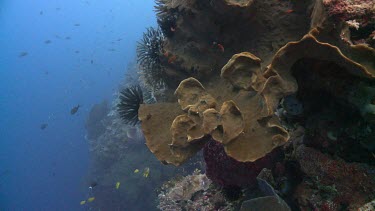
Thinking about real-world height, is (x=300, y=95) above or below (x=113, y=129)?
above

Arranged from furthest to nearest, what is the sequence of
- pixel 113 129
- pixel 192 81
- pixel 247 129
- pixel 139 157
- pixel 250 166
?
pixel 113 129, pixel 139 157, pixel 250 166, pixel 192 81, pixel 247 129

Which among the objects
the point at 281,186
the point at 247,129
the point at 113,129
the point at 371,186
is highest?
the point at 247,129

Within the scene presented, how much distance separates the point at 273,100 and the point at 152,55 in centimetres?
296

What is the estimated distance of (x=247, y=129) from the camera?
3.21 metres

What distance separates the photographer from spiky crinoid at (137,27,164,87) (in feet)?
16.8

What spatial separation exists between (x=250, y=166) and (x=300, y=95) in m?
1.36

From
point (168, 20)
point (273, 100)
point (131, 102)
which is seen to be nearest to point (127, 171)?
point (131, 102)

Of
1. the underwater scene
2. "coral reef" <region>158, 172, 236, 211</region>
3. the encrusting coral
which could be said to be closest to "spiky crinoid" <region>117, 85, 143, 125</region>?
the underwater scene

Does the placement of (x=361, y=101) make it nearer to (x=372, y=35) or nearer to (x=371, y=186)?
(x=372, y=35)

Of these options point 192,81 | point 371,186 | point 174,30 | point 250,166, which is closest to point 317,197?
point 371,186

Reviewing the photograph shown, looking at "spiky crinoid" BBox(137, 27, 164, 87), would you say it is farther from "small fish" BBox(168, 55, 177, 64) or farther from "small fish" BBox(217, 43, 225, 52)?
"small fish" BBox(217, 43, 225, 52)

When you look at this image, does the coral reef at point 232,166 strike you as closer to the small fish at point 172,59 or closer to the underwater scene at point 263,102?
the underwater scene at point 263,102

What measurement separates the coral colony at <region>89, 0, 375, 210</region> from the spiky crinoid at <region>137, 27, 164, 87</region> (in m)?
0.10

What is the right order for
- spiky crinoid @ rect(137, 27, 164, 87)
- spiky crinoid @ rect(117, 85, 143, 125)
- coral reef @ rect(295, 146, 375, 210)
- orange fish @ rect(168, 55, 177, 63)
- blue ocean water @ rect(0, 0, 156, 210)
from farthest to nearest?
blue ocean water @ rect(0, 0, 156, 210), spiky crinoid @ rect(137, 27, 164, 87), spiky crinoid @ rect(117, 85, 143, 125), orange fish @ rect(168, 55, 177, 63), coral reef @ rect(295, 146, 375, 210)
